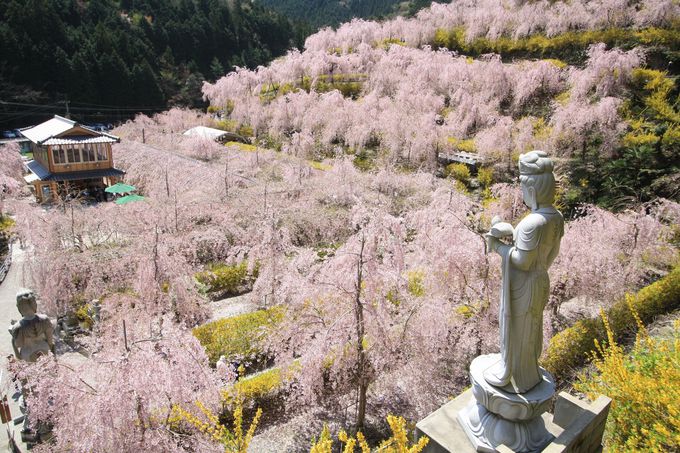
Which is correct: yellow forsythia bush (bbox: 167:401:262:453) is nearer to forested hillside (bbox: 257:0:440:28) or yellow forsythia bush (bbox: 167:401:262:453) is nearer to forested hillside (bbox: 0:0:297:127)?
forested hillside (bbox: 0:0:297:127)

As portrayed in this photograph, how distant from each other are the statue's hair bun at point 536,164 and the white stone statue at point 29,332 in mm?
7897

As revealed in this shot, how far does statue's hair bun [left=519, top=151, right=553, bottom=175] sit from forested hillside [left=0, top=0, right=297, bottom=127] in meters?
54.2

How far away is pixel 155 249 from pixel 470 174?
1805 centimetres

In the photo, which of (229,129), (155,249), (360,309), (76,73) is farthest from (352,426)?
(76,73)

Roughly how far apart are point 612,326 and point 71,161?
27081 mm

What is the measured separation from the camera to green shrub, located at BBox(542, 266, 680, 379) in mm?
9320

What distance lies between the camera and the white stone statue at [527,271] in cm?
504

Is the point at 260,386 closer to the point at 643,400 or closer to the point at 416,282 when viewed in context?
the point at 416,282

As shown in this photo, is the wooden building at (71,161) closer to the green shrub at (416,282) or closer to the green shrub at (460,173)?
the green shrub at (460,173)

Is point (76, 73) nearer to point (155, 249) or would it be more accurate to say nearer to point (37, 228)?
point (37, 228)

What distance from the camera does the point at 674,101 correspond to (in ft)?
80.7

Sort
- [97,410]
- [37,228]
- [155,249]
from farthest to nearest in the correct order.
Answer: [37,228]
[155,249]
[97,410]

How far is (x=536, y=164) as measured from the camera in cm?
503

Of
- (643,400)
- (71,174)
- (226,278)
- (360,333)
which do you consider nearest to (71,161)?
(71,174)
